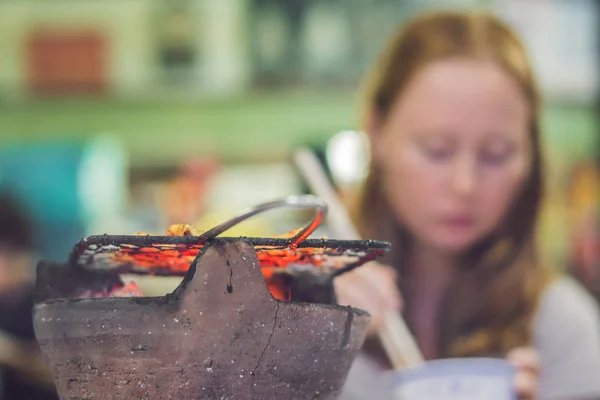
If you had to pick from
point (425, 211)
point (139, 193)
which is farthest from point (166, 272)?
point (139, 193)

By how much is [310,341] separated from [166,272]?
0.20 meters

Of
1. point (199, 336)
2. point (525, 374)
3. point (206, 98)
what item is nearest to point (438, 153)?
point (525, 374)

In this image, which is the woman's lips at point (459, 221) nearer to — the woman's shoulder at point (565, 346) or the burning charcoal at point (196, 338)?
the woman's shoulder at point (565, 346)

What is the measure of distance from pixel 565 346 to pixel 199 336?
978 millimetres

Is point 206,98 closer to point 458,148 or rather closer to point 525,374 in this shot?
point 458,148

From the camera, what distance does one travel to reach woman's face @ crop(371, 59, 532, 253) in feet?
3.81

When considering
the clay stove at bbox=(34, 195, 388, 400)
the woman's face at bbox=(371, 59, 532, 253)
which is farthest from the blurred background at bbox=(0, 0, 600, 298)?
the clay stove at bbox=(34, 195, 388, 400)

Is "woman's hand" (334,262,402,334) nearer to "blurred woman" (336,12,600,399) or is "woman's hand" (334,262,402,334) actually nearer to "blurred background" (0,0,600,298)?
"blurred woman" (336,12,600,399)

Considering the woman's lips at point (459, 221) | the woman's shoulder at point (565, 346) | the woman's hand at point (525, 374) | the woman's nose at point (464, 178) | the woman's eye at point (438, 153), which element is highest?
the woman's eye at point (438, 153)

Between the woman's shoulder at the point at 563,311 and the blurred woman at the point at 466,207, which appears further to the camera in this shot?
the woman's shoulder at the point at 563,311

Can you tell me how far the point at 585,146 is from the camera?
4.22 meters

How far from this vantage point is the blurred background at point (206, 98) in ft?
13.3

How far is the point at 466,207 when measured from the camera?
1.16 metres

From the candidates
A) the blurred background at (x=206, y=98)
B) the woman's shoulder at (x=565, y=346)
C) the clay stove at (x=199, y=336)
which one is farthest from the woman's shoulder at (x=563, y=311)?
the blurred background at (x=206, y=98)
